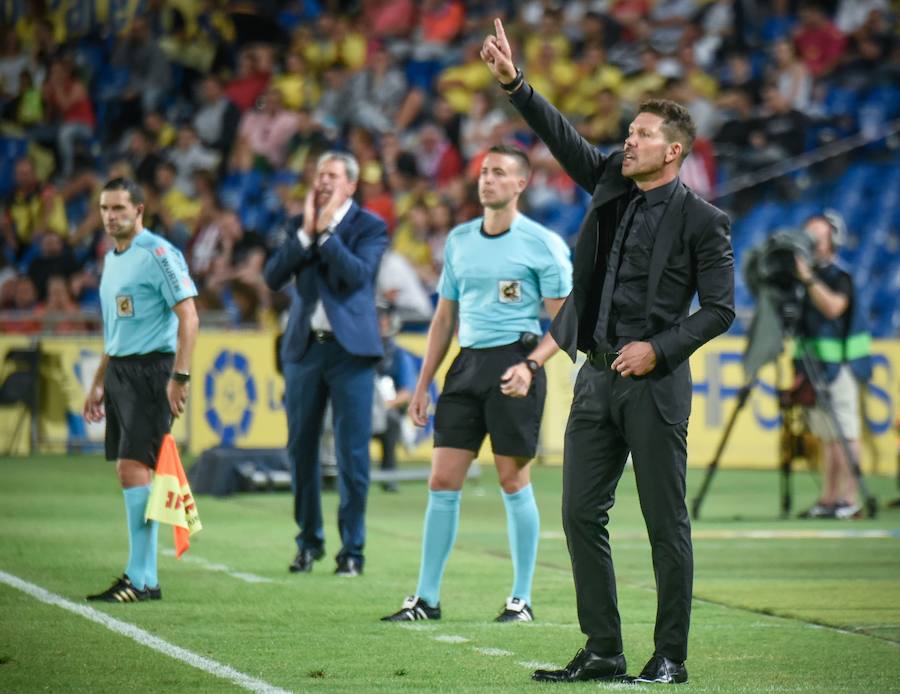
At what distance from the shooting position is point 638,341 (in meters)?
6.50

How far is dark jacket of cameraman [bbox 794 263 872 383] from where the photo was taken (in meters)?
13.9

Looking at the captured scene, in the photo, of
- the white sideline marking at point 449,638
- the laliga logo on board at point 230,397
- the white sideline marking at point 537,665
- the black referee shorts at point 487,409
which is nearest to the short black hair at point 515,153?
the black referee shorts at point 487,409

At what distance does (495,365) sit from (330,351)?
188 centimetres

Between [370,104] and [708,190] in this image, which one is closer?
[708,190]

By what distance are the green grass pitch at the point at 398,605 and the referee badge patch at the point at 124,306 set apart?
1447 mm

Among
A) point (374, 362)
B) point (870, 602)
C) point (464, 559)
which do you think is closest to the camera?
point (870, 602)

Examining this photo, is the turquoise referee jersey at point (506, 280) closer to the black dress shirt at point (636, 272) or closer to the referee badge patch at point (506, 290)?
the referee badge patch at point (506, 290)

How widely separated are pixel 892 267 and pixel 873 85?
2.65 m

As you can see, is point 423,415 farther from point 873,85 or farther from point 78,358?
point 873,85

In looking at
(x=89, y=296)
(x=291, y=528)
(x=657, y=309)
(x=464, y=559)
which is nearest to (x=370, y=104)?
(x=89, y=296)

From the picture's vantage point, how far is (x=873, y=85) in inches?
823

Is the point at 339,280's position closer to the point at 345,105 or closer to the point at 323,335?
the point at 323,335

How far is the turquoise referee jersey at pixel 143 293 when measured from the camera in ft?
29.3

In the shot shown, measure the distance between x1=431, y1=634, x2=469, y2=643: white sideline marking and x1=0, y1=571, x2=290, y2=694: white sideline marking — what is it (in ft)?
3.75
